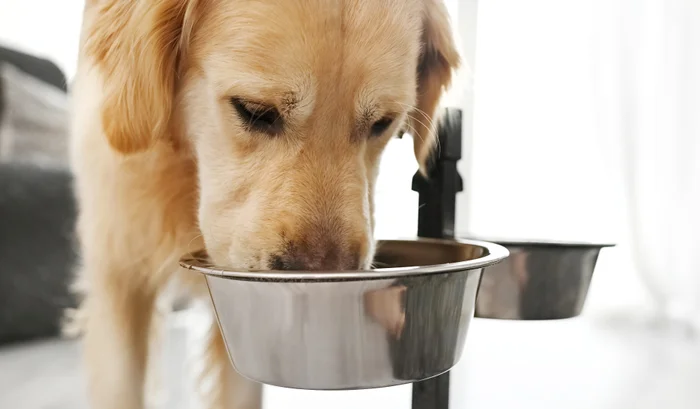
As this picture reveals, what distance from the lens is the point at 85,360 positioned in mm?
1146

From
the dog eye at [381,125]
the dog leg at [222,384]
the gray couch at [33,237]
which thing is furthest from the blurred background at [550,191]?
the dog eye at [381,125]

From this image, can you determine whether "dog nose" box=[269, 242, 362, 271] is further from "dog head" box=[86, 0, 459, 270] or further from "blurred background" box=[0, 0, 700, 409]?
"blurred background" box=[0, 0, 700, 409]

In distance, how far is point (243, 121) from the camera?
84 cm

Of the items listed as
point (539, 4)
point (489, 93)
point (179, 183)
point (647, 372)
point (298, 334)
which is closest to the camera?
point (298, 334)

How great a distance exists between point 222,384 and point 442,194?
24.7 inches

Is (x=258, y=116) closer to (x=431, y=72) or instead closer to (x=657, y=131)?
(x=431, y=72)

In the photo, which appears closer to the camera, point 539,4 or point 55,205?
point 55,205

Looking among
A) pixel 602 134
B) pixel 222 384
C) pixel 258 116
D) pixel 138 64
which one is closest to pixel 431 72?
pixel 258 116

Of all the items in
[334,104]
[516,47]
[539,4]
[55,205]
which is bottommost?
[55,205]

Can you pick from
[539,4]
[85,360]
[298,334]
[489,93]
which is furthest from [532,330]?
[298,334]

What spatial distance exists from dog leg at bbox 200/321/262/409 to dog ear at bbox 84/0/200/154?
524 mm

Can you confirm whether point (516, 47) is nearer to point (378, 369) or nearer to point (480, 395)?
point (480, 395)

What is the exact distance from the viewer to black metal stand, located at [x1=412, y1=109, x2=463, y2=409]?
43.6 inches

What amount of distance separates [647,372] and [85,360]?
1.66 m
